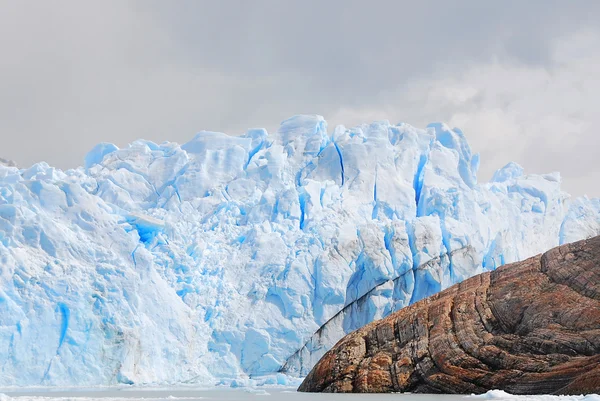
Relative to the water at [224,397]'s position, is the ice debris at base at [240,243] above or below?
above

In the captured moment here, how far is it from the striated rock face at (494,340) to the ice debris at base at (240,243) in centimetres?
838

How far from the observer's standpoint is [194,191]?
102 ft

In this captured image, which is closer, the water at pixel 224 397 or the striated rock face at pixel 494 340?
the water at pixel 224 397

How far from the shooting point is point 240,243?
2894 cm

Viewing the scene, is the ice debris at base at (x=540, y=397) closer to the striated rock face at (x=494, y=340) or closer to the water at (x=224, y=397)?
the water at (x=224, y=397)

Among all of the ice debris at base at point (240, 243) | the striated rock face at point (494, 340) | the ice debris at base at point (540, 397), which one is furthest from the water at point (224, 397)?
the ice debris at base at point (240, 243)

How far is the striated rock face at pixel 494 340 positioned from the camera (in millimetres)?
14664

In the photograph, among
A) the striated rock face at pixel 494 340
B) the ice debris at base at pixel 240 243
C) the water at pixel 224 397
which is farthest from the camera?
the ice debris at base at pixel 240 243

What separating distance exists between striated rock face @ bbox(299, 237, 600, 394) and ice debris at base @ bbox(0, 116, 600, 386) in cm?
838

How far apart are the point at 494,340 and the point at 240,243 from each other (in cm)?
1470

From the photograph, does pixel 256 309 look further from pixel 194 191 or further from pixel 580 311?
pixel 580 311

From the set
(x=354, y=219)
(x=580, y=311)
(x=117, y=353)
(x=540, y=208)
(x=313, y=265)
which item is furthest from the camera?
(x=540, y=208)

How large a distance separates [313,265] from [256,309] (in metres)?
2.75

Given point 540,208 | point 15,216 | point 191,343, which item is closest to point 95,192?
point 15,216
